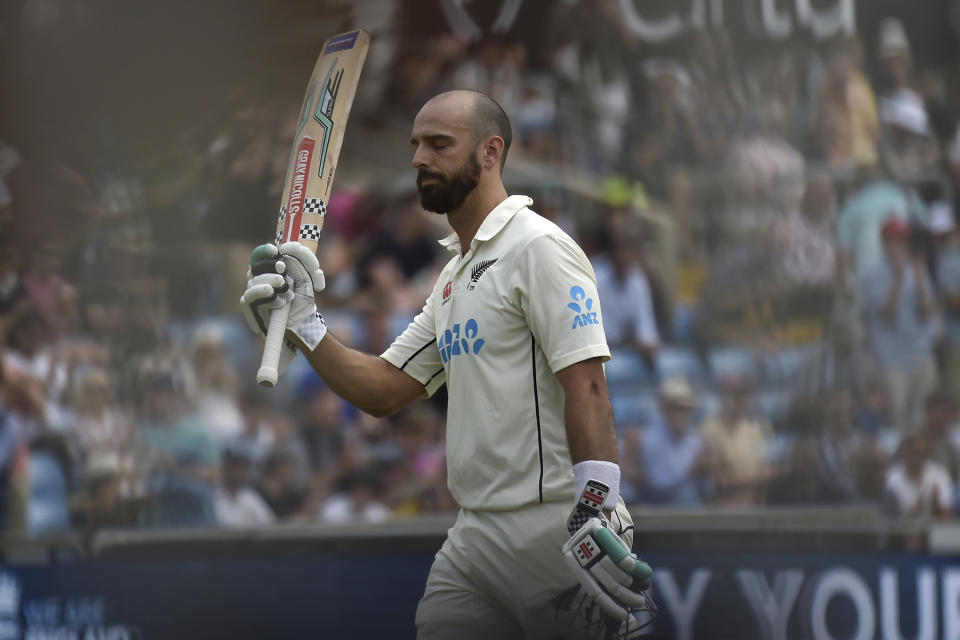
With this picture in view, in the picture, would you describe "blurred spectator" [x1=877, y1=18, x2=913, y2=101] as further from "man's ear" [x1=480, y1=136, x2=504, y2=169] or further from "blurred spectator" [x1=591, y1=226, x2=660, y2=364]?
"man's ear" [x1=480, y1=136, x2=504, y2=169]

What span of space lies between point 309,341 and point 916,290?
4.94m

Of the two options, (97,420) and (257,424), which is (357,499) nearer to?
(257,424)

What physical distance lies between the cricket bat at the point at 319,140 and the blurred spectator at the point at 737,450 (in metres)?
3.97

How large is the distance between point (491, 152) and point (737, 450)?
424 cm

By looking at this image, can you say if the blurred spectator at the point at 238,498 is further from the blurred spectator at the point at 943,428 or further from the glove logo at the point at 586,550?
the glove logo at the point at 586,550

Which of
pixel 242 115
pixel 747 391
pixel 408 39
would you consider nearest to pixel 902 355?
pixel 747 391

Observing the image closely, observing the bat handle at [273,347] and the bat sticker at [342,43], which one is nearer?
the bat handle at [273,347]

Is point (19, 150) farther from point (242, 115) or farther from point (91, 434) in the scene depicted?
point (91, 434)

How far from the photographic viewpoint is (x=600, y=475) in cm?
316

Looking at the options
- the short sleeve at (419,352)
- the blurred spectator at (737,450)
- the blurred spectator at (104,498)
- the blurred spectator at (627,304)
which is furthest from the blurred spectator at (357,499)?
the short sleeve at (419,352)

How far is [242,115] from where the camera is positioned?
→ 8453mm

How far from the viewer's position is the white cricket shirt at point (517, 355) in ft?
10.7

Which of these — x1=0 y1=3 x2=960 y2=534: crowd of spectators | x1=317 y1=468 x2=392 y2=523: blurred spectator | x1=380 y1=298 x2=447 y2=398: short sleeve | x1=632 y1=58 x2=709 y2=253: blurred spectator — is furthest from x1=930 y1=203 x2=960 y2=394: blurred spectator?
x1=380 y1=298 x2=447 y2=398: short sleeve

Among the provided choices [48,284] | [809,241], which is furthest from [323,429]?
[809,241]
